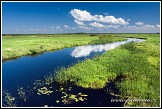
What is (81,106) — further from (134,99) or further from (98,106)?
(134,99)

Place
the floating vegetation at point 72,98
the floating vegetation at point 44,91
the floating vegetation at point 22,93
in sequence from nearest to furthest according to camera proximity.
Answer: the floating vegetation at point 72,98
the floating vegetation at point 22,93
the floating vegetation at point 44,91

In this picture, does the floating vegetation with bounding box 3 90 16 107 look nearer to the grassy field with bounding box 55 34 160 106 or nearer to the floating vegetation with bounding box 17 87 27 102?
the floating vegetation with bounding box 17 87 27 102

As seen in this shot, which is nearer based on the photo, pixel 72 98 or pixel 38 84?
pixel 72 98

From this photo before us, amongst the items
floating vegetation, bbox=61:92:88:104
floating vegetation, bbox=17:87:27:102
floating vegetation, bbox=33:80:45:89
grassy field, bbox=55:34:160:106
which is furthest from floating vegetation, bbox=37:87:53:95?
grassy field, bbox=55:34:160:106

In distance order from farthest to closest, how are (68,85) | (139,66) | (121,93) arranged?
(139,66), (68,85), (121,93)

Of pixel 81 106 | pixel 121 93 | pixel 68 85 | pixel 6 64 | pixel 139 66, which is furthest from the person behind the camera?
pixel 6 64

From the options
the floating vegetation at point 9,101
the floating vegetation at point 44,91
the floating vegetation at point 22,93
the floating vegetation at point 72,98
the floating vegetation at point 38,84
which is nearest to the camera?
the floating vegetation at point 9,101

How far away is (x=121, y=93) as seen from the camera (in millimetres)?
13805

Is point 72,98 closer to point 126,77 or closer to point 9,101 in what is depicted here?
point 9,101

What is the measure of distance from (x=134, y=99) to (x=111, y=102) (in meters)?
1.29

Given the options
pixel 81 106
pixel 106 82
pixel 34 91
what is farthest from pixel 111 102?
pixel 34 91

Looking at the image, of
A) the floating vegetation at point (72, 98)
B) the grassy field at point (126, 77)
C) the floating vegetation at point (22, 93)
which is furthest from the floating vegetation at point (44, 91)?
the grassy field at point (126, 77)

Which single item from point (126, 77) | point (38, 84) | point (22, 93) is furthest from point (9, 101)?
point (126, 77)

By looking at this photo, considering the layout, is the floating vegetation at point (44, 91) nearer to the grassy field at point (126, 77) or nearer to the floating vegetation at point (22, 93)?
the floating vegetation at point (22, 93)
